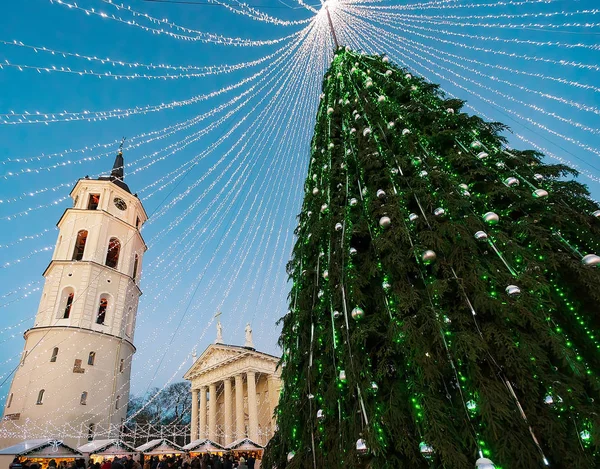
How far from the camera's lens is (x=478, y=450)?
2096mm

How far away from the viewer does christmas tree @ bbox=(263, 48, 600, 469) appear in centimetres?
221

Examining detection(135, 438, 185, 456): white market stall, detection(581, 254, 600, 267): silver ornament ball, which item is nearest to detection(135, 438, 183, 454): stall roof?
detection(135, 438, 185, 456): white market stall

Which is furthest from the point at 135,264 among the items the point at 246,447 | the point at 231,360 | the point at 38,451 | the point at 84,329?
the point at 246,447

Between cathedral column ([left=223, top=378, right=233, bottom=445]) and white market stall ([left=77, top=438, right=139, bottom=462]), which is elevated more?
cathedral column ([left=223, top=378, right=233, bottom=445])

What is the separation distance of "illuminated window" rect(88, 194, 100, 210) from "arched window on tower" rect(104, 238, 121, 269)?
123 inches

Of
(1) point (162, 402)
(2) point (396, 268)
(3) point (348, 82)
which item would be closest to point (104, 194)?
(3) point (348, 82)

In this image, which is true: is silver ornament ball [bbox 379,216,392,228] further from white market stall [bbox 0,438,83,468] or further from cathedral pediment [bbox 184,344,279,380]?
cathedral pediment [bbox 184,344,279,380]

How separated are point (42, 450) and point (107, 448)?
287cm

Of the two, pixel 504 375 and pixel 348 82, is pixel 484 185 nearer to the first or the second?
pixel 504 375

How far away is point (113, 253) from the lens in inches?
939

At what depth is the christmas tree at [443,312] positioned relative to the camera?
221cm

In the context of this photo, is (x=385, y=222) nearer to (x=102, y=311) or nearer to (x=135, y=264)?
(x=102, y=311)

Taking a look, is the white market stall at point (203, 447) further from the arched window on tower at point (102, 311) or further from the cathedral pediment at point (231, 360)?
the arched window on tower at point (102, 311)

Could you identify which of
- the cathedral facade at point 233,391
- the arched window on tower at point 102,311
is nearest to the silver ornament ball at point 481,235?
the arched window on tower at point 102,311
